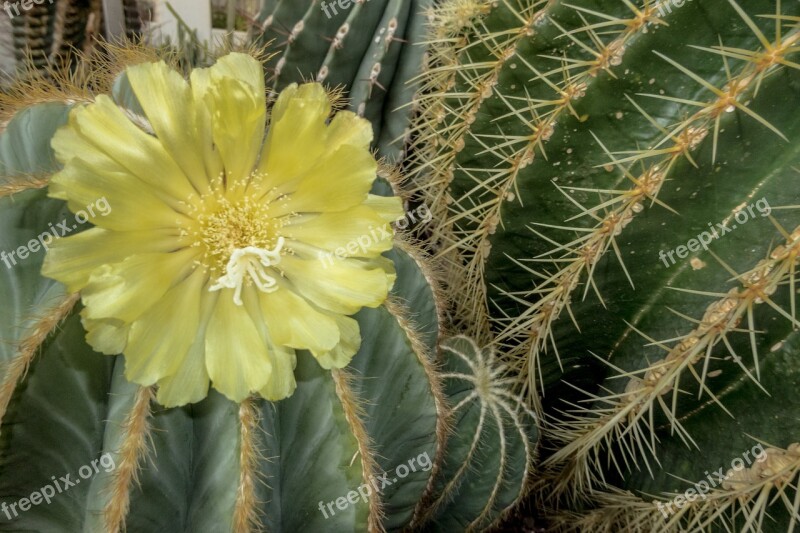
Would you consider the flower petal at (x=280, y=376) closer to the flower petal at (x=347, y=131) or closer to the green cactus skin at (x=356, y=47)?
the flower petal at (x=347, y=131)

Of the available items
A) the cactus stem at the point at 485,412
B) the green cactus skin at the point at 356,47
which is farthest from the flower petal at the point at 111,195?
the green cactus skin at the point at 356,47

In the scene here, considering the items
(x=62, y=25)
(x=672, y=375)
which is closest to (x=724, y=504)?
(x=672, y=375)

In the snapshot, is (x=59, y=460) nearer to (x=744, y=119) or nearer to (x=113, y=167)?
(x=113, y=167)

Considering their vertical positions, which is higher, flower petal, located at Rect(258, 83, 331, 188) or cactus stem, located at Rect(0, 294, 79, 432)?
flower petal, located at Rect(258, 83, 331, 188)

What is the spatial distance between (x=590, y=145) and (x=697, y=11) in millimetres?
160

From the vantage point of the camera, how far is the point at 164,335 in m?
0.51

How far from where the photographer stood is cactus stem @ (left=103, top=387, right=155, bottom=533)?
496mm

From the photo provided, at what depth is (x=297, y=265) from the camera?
1.89 feet

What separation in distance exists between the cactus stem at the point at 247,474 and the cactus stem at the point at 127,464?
7 centimetres

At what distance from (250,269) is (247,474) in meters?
0.17

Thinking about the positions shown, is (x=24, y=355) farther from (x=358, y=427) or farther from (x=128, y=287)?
(x=358, y=427)

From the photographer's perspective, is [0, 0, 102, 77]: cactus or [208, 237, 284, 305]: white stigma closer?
[208, 237, 284, 305]: white stigma

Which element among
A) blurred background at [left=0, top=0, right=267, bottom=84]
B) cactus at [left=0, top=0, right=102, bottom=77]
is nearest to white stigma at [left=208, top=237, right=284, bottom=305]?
blurred background at [left=0, top=0, right=267, bottom=84]

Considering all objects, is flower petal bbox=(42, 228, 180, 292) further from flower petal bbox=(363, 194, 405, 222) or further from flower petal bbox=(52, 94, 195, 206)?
flower petal bbox=(363, 194, 405, 222)
